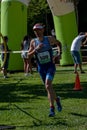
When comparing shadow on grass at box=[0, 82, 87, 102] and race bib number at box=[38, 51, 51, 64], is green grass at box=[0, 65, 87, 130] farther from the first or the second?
race bib number at box=[38, 51, 51, 64]

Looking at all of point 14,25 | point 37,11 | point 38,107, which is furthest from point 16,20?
point 37,11

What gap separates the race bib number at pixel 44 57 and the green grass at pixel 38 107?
114 centimetres

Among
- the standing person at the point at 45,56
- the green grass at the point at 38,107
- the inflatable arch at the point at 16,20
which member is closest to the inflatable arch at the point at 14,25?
the inflatable arch at the point at 16,20

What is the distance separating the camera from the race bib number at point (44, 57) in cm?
1002

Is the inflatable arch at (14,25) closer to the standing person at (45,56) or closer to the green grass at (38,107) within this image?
the green grass at (38,107)

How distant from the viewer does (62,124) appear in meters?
9.14

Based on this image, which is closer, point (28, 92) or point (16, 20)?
point (28, 92)

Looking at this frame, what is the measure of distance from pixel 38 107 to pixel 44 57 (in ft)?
5.84

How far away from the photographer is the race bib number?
1002 cm

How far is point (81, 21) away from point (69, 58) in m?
16.8

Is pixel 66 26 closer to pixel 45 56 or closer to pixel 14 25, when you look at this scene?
pixel 14 25

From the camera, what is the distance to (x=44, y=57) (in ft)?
32.9

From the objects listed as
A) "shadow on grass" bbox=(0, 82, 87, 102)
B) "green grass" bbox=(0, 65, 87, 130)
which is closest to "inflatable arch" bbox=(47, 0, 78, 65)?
"green grass" bbox=(0, 65, 87, 130)

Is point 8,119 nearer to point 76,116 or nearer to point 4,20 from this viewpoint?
point 76,116
